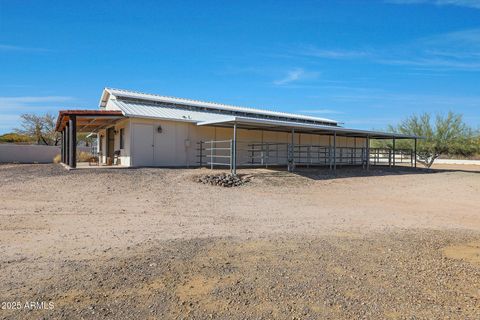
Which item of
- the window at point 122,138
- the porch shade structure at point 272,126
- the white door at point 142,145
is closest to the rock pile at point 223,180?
the porch shade structure at point 272,126

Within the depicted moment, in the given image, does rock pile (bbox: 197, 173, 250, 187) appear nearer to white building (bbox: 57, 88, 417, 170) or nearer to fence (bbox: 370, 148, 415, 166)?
white building (bbox: 57, 88, 417, 170)

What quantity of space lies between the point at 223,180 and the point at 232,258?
8872 mm

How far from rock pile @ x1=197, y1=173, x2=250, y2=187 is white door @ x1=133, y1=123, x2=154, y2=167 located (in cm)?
517

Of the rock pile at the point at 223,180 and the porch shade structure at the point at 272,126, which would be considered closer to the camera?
the rock pile at the point at 223,180

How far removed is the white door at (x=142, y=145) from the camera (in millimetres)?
18031

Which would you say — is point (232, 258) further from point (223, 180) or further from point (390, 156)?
point (390, 156)

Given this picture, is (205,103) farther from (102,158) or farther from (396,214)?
(396,214)

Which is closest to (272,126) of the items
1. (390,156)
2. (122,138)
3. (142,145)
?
(142,145)

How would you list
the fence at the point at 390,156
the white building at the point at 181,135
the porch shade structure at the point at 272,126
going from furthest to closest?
the fence at the point at 390,156 < the white building at the point at 181,135 < the porch shade structure at the point at 272,126

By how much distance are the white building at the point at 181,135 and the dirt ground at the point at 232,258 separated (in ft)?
22.7

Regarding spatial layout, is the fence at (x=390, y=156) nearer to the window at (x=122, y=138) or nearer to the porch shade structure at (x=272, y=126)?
the porch shade structure at (x=272, y=126)

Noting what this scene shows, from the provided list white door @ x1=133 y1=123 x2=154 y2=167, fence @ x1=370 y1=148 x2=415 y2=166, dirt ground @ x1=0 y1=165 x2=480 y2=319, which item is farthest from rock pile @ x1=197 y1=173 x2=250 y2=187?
fence @ x1=370 y1=148 x2=415 y2=166

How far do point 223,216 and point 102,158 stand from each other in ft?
62.4

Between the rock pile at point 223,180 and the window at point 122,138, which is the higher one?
the window at point 122,138
